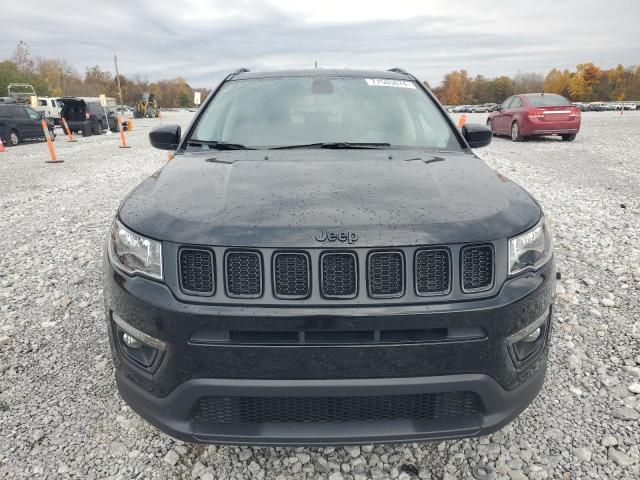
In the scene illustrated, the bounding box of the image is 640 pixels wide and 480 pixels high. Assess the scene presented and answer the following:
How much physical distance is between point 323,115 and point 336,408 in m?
1.93

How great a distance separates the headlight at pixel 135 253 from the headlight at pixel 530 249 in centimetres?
137

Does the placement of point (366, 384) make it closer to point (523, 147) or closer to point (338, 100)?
point (338, 100)

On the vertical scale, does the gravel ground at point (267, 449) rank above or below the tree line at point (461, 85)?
below

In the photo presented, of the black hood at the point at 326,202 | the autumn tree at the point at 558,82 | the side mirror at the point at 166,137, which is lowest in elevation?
the black hood at the point at 326,202

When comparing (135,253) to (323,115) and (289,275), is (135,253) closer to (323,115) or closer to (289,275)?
(289,275)

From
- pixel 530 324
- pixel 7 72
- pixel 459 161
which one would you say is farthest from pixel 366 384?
pixel 7 72

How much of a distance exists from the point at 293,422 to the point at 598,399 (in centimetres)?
186

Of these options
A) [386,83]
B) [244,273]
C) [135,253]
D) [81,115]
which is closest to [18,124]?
[81,115]

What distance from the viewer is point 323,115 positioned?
3.15m

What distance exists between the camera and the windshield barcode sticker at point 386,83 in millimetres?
3471

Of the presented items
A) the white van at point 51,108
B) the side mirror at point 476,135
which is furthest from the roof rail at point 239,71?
the white van at point 51,108

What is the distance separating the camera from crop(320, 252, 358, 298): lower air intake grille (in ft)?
5.78

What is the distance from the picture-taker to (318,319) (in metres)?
1.75

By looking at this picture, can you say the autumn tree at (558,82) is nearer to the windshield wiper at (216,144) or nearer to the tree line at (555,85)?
the tree line at (555,85)
